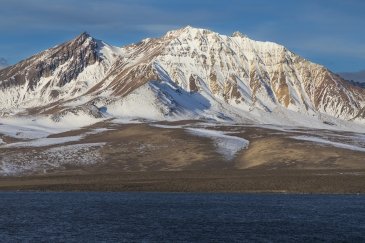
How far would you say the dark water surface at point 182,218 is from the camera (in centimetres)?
6262

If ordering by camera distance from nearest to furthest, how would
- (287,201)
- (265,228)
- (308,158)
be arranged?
(265,228) < (287,201) < (308,158)

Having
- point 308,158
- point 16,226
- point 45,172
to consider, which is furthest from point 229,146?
point 16,226

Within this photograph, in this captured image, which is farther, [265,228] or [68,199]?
[68,199]

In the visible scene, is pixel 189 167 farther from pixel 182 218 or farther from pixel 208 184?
pixel 182 218

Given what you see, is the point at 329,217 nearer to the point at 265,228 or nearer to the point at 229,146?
the point at 265,228

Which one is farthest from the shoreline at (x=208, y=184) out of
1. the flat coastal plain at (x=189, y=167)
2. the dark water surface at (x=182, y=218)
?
the dark water surface at (x=182, y=218)

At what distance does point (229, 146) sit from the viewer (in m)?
196

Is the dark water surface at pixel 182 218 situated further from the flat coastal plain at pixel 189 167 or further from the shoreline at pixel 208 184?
the flat coastal plain at pixel 189 167

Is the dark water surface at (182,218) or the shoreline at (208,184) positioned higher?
the dark water surface at (182,218)

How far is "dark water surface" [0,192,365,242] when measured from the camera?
62.6 metres

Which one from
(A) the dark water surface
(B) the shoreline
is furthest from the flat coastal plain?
(A) the dark water surface

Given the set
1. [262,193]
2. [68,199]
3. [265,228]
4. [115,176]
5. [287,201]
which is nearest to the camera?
[265,228]

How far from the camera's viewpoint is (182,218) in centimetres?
7662

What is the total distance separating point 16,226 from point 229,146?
129 metres
